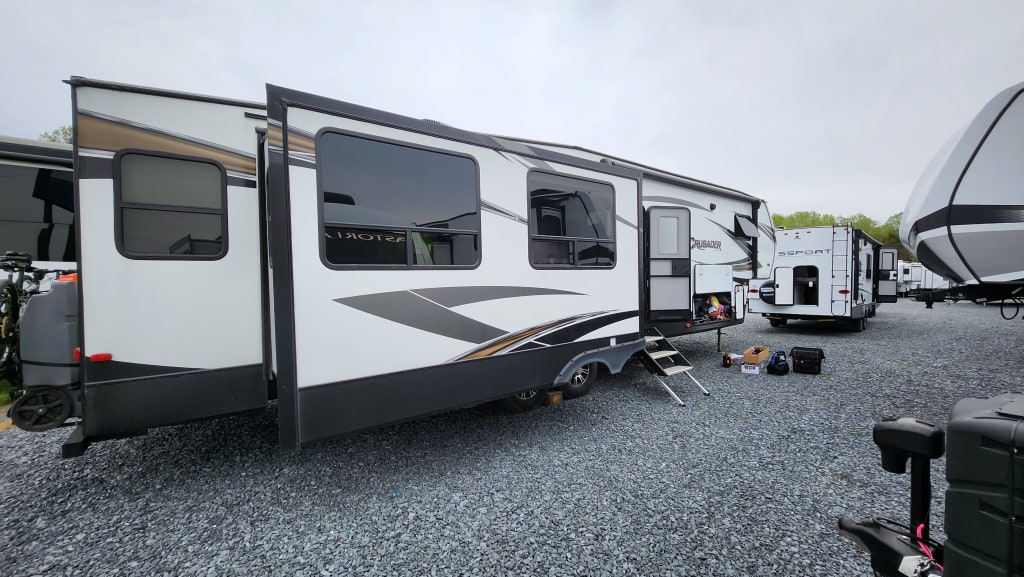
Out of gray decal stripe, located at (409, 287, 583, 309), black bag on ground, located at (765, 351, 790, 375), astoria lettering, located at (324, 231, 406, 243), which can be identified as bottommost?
black bag on ground, located at (765, 351, 790, 375)

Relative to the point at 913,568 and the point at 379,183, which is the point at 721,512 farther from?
the point at 379,183

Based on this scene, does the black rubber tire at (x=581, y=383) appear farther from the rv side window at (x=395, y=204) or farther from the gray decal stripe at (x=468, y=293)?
the rv side window at (x=395, y=204)

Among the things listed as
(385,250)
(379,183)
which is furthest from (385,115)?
(385,250)

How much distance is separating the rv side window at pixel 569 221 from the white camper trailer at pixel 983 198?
248 centimetres

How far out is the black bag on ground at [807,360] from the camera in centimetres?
632

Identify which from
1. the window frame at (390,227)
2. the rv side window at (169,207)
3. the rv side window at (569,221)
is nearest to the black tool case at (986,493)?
the window frame at (390,227)

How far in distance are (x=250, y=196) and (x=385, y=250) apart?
122 cm

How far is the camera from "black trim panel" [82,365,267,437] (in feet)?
8.79

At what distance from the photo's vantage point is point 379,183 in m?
2.92

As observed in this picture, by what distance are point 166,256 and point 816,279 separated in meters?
11.8

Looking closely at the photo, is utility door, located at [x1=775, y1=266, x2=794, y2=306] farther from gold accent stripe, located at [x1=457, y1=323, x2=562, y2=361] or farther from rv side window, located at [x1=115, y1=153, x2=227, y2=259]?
rv side window, located at [x1=115, y1=153, x2=227, y2=259]

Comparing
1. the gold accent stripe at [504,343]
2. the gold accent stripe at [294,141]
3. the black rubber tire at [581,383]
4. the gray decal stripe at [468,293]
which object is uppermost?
the gold accent stripe at [294,141]

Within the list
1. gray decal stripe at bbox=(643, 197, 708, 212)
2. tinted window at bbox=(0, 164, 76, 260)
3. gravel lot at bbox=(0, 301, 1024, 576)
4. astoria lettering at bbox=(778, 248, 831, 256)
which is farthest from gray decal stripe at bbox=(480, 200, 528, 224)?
astoria lettering at bbox=(778, 248, 831, 256)

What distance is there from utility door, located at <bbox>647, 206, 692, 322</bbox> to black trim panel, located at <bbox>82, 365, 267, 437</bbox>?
17.3 feet
